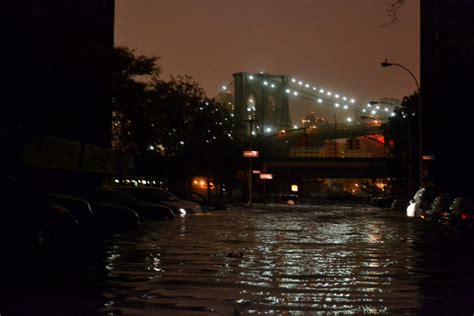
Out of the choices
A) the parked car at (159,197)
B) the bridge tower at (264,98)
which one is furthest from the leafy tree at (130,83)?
the bridge tower at (264,98)

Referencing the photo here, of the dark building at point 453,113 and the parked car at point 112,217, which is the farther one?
the dark building at point 453,113

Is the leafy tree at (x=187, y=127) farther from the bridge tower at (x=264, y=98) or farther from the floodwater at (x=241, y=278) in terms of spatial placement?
the bridge tower at (x=264, y=98)

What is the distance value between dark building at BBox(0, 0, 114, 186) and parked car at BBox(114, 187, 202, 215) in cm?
355

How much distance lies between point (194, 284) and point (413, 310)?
372 centimetres

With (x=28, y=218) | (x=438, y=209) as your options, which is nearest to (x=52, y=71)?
(x=28, y=218)

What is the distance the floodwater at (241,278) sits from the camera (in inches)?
419

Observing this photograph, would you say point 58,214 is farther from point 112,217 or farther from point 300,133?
point 300,133

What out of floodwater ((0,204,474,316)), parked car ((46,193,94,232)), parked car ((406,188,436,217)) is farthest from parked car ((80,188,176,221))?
parked car ((406,188,436,217))

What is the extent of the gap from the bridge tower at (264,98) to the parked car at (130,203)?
10985cm

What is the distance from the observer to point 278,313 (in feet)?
33.2

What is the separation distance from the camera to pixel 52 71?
108ft

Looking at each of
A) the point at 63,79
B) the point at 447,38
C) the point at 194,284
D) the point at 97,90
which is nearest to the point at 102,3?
the point at 97,90

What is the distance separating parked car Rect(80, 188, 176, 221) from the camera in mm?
29547

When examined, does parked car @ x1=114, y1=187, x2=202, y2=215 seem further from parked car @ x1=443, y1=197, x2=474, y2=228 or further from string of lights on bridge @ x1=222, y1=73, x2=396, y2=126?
string of lights on bridge @ x1=222, y1=73, x2=396, y2=126
